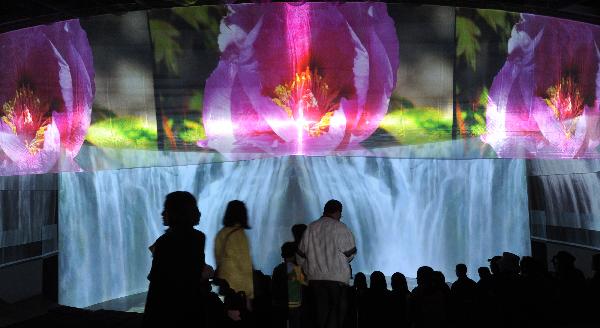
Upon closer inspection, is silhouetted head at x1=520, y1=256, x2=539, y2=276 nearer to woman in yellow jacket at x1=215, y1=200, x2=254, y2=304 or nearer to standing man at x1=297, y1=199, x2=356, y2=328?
standing man at x1=297, y1=199, x2=356, y2=328

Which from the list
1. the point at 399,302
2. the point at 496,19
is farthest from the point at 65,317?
the point at 496,19

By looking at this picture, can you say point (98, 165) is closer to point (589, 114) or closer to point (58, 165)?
point (58, 165)

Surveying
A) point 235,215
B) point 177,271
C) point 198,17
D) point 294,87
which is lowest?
point 177,271

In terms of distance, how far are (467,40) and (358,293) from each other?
5.43 metres

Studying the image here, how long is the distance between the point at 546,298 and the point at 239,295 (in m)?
3.00

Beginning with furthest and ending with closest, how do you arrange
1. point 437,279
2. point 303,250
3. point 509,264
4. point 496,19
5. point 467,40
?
1. point 496,19
2. point 467,40
3. point 509,264
4. point 437,279
5. point 303,250

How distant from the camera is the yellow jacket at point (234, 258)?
4363mm

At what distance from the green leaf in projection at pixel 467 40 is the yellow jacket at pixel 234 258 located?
6.28 m

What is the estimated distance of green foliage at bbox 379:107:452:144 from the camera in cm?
949

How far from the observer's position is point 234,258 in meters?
4.39

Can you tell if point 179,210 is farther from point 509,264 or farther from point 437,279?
point 509,264

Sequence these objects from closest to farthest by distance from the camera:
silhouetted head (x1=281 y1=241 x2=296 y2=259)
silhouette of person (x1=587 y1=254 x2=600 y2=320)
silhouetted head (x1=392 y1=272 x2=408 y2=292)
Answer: silhouetted head (x1=281 y1=241 x2=296 y2=259) < silhouetted head (x1=392 y1=272 x2=408 y2=292) < silhouette of person (x1=587 y1=254 x2=600 y2=320)

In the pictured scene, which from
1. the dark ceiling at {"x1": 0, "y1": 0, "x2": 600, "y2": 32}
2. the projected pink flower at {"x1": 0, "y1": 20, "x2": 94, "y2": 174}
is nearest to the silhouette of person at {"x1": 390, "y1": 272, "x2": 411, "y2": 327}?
the dark ceiling at {"x1": 0, "y1": 0, "x2": 600, "y2": 32}

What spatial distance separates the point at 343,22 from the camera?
933cm
